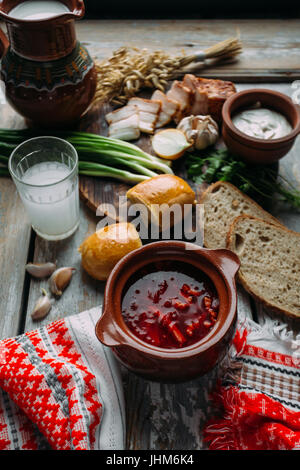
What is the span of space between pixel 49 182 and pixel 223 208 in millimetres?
593

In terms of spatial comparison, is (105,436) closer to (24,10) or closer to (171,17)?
(24,10)

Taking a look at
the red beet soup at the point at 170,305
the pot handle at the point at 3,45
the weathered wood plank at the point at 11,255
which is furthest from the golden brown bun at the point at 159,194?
the pot handle at the point at 3,45

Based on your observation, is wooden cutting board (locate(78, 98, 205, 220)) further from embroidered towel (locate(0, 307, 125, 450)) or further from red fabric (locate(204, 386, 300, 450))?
red fabric (locate(204, 386, 300, 450))

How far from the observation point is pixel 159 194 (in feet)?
4.79

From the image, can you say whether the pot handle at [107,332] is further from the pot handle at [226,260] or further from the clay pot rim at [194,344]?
the pot handle at [226,260]

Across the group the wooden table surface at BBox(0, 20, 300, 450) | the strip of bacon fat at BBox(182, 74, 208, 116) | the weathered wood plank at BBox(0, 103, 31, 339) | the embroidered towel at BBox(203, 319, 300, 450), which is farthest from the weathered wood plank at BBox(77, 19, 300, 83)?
the embroidered towel at BBox(203, 319, 300, 450)

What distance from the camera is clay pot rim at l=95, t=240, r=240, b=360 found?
1.02m

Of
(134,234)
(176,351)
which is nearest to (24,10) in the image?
(134,234)

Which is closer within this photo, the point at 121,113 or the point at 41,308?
the point at 41,308

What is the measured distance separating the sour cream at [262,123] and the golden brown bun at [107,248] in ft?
1.98

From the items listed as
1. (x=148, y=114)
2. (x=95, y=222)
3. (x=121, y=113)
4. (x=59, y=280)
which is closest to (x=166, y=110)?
(x=148, y=114)

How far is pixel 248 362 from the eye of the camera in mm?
1223

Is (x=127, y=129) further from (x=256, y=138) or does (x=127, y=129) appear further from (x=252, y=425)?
(x=252, y=425)

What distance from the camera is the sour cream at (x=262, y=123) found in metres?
1.62
